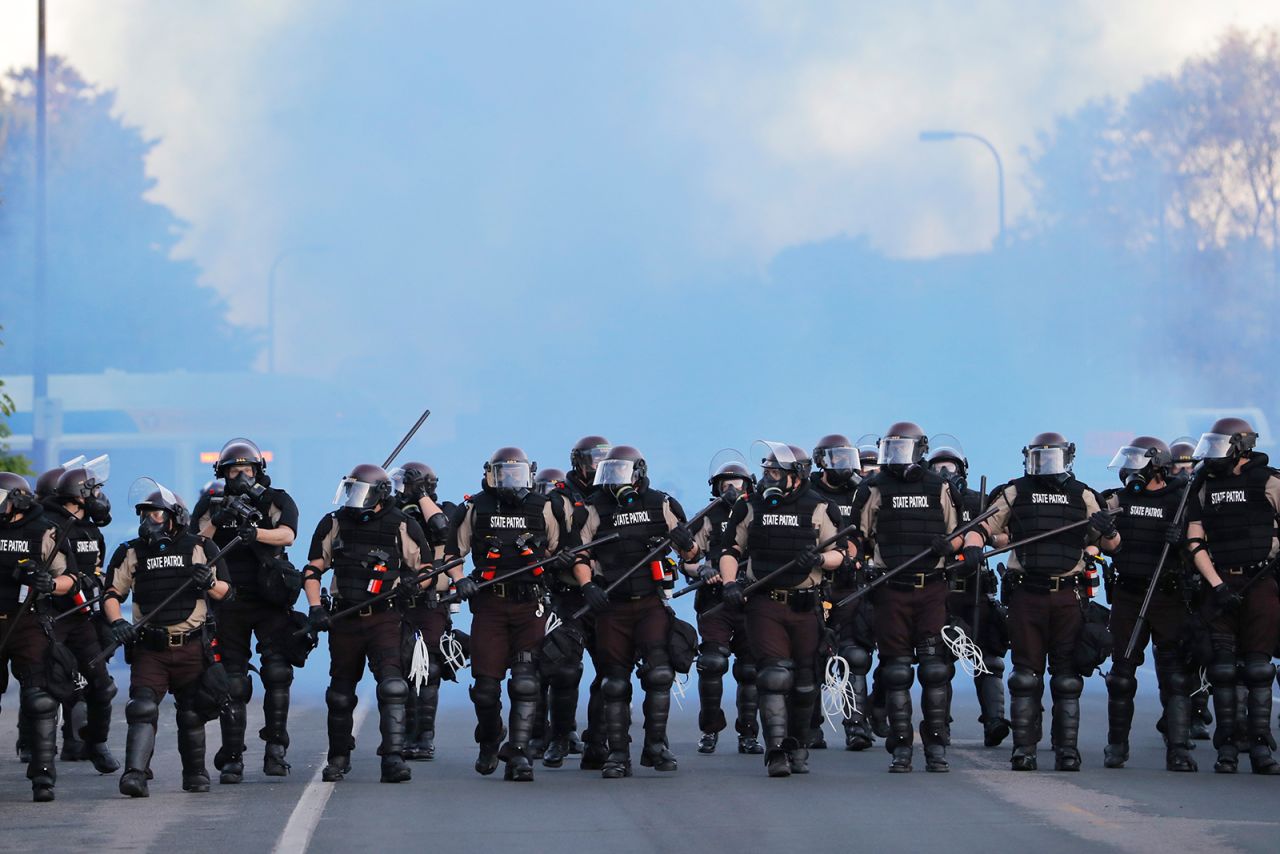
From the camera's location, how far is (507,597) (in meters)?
13.1

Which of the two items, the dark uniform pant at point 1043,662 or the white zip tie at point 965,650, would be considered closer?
the dark uniform pant at point 1043,662

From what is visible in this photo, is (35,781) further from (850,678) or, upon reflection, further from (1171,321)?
(1171,321)

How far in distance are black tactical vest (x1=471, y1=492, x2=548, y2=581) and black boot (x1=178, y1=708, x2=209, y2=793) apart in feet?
6.19

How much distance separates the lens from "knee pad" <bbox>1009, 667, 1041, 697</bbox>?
1295 centimetres

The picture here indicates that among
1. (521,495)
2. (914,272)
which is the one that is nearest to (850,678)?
(521,495)

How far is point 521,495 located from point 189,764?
2.53 metres

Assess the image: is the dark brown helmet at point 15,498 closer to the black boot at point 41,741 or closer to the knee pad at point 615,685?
the black boot at point 41,741

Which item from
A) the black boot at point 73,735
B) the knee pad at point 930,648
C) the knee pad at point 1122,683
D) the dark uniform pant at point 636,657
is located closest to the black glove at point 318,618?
the dark uniform pant at point 636,657

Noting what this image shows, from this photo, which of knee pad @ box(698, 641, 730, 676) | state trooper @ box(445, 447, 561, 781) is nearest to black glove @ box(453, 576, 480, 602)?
state trooper @ box(445, 447, 561, 781)

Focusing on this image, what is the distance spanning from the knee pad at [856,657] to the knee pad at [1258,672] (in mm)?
2850

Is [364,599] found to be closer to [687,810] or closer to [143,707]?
[143,707]

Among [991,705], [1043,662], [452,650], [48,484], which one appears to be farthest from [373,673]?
[991,705]

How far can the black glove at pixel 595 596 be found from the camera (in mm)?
12922

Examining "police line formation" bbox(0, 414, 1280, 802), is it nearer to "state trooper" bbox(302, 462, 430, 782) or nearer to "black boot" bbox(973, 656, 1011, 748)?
"state trooper" bbox(302, 462, 430, 782)
